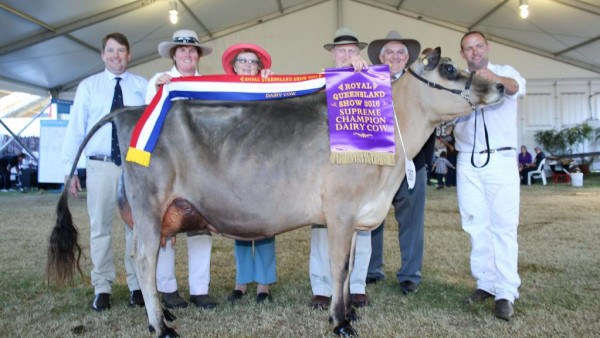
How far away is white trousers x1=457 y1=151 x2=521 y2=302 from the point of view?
4.28 m

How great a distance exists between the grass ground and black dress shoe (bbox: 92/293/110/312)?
84 millimetres

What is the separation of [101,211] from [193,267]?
104 centimetres

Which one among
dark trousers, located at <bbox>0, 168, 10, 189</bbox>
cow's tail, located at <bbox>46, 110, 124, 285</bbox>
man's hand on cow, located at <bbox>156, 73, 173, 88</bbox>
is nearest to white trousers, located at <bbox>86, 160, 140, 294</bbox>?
cow's tail, located at <bbox>46, 110, 124, 285</bbox>

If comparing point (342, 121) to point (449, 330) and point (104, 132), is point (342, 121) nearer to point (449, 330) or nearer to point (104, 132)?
point (449, 330)

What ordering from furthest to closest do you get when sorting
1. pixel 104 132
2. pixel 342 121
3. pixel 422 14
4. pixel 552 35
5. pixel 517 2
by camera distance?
pixel 422 14 → pixel 552 35 → pixel 517 2 → pixel 104 132 → pixel 342 121

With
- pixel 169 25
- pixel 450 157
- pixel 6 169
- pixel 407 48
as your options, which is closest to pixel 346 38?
pixel 407 48

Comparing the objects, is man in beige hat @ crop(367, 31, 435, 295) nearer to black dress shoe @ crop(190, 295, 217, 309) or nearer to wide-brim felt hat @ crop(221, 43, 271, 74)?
wide-brim felt hat @ crop(221, 43, 271, 74)

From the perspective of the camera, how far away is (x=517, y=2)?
20312mm

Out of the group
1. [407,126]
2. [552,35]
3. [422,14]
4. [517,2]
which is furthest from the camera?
[422,14]

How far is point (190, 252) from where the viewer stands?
15.8 ft

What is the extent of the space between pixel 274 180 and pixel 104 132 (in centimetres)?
194

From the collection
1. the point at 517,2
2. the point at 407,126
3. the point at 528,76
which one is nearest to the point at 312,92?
the point at 407,126

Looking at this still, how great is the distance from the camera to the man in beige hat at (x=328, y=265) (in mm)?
4668

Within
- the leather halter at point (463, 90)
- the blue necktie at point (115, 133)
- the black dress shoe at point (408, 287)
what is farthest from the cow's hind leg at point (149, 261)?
the leather halter at point (463, 90)
